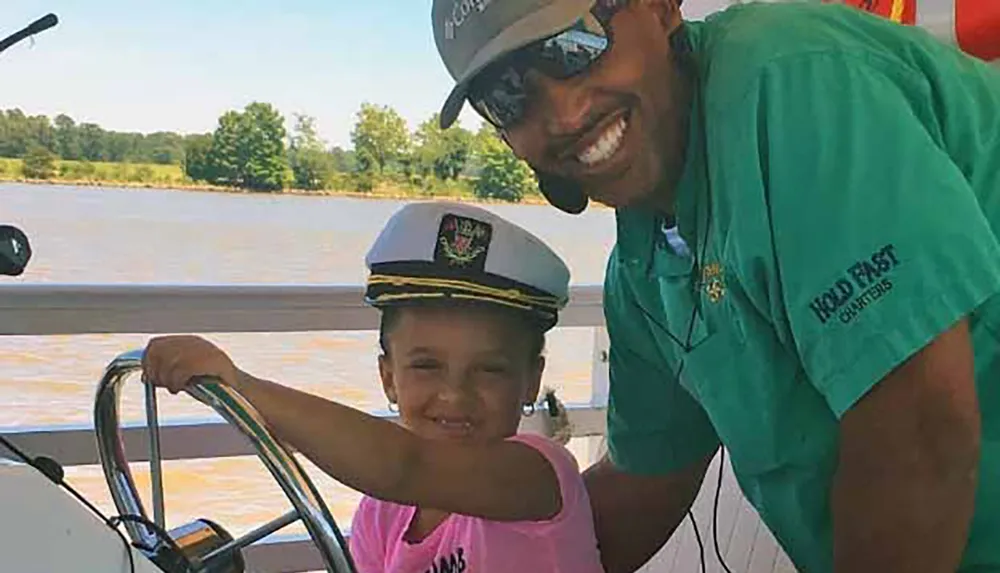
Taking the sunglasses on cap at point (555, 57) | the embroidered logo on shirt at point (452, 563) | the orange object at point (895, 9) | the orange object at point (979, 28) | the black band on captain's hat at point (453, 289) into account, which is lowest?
the embroidered logo on shirt at point (452, 563)

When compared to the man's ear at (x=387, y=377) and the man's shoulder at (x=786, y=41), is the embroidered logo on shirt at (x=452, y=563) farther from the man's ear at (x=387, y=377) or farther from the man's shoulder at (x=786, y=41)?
the man's shoulder at (x=786, y=41)

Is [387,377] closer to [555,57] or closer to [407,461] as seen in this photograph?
[407,461]

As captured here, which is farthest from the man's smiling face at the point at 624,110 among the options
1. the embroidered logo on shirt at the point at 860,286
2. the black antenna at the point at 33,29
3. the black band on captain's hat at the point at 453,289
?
the black antenna at the point at 33,29

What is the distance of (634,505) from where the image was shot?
1576 mm

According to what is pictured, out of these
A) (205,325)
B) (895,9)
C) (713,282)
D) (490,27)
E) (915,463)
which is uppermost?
(895,9)

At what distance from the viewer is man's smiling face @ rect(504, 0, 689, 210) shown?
3.71 feet

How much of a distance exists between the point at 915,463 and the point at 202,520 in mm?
602

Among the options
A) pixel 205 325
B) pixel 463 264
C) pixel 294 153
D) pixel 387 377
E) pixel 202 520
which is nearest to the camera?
pixel 202 520

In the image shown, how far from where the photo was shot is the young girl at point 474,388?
1.39 metres

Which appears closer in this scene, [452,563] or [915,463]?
[915,463]

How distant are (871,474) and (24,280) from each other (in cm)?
179

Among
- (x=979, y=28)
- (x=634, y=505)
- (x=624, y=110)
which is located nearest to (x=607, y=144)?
(x=624, y=110)

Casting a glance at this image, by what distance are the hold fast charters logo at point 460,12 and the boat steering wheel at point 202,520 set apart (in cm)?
42

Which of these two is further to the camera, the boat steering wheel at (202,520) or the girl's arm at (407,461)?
the girl's arm at (407,461)
